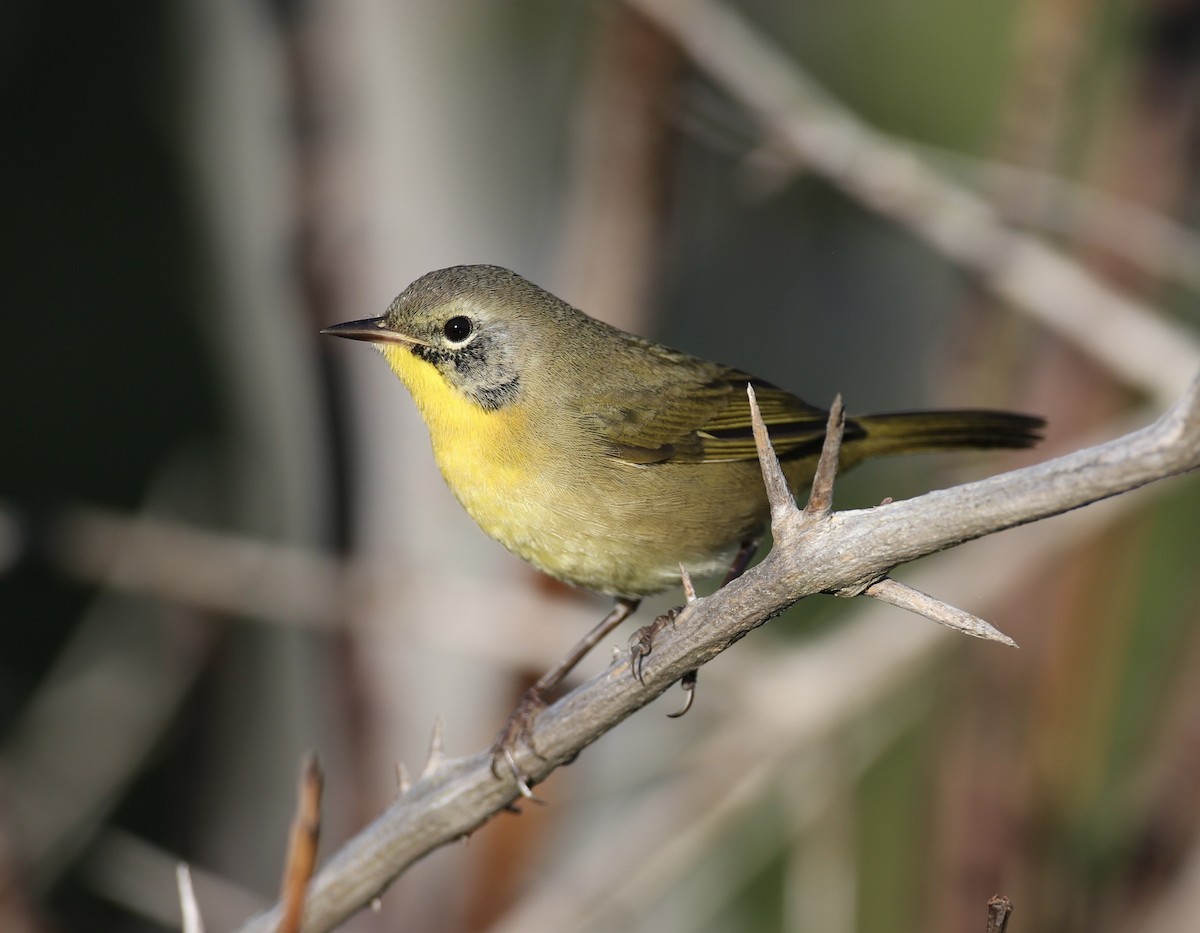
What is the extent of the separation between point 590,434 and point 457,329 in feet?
1.33

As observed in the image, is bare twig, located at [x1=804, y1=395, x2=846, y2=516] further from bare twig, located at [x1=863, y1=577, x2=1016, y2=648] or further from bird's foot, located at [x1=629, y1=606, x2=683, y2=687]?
bird's foot, located at [x1=629, y1=606, x2=683, y2=687]

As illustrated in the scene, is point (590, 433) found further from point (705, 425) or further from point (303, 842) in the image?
point (303, 842)

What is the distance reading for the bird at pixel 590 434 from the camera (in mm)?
2916

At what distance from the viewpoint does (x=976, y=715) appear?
4715 millimetres

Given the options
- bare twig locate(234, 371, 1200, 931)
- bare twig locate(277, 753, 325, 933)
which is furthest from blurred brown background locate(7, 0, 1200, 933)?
bare twig locate(277, 753, 325, 933)

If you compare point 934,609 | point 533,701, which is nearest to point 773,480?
point 934,609

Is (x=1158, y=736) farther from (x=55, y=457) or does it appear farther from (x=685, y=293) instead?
(x=55, y=457)

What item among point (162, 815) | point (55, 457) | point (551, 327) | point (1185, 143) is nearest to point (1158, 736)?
point (1185, 143)

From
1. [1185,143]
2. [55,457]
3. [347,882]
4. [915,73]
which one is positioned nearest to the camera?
[347,882]

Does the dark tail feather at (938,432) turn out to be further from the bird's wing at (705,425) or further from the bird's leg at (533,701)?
the bird's leg at (533,701)

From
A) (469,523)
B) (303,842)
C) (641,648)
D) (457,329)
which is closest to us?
(303,842)

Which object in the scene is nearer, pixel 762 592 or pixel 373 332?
pixel 762 592

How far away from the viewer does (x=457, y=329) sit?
3062 mm

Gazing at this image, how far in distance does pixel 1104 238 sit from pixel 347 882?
10.5 ft
